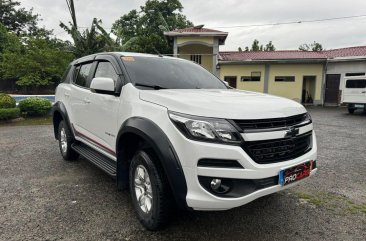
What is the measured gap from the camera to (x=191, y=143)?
7.36 ft

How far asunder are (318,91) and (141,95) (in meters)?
21.1

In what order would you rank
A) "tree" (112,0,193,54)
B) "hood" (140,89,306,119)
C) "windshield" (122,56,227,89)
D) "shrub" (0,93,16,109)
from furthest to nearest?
"tree" (112,0,193,54), "shrub" (0,93,16,109), "windshield" (122,56,227,89), "hood" (140,89,306,119)

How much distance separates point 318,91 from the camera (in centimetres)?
2100

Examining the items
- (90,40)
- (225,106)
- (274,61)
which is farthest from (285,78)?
(225,106)

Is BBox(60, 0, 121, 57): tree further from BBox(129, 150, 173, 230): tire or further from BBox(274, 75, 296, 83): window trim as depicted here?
BBox(129, 150, 173, 230): tire

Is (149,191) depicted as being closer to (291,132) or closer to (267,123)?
(267,123)

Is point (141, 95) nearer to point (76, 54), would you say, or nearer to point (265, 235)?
point (265, 235)

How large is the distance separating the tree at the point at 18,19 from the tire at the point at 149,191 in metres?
41.6

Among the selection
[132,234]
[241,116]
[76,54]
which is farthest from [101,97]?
[76,54]

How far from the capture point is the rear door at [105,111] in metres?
3.28

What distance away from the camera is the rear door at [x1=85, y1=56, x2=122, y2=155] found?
3277mm

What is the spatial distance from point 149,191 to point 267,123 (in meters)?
1.31

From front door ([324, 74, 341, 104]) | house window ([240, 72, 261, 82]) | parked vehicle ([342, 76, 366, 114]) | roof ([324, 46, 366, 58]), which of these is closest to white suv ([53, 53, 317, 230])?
parked vehicle ([342, 76, 366, 114])

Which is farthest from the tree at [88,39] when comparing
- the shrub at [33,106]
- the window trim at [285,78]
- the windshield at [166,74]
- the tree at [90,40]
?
the windshield at [166,74]
